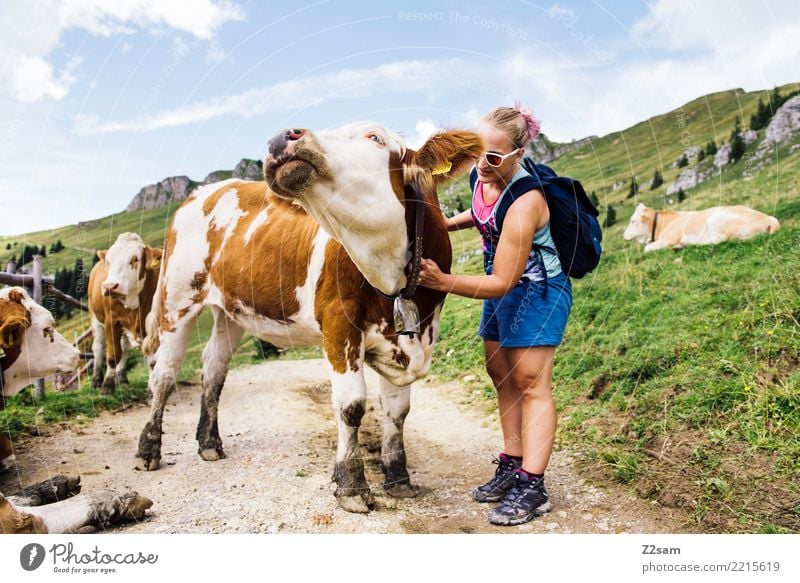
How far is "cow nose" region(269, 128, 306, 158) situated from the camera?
3.50 m

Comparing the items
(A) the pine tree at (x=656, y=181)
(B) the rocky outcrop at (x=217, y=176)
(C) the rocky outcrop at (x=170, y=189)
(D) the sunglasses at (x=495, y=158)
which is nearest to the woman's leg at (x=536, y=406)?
(D) the sunglasses at (x=495, y=158)

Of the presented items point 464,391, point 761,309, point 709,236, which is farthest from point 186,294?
point 709,236

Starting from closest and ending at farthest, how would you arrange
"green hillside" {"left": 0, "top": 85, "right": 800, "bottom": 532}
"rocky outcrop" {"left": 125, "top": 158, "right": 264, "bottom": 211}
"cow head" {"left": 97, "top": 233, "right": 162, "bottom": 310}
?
"green hillside" {"left": 0, "top": 85, "right": 800, "bottom": 532} → "rocky outcrop" {"left": 125, "top": 158, "right": 264, "bottom": 211} → "cow head" {"left": 97, "top": 233, "right": 162, "bottom": 310}

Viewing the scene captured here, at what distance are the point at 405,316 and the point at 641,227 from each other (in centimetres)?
1084

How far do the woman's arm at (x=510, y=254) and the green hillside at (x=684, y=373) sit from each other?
127 cm

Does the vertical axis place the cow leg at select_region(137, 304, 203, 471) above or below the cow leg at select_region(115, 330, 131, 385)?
above

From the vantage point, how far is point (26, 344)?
17.9 ft

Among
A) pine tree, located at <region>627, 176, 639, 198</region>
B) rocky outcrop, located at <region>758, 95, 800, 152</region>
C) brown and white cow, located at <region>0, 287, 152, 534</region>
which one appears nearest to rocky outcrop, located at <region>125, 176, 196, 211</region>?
brown and white cow, located at <region>0, 287, 152, 534</region>

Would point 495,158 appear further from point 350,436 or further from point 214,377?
point 214,377

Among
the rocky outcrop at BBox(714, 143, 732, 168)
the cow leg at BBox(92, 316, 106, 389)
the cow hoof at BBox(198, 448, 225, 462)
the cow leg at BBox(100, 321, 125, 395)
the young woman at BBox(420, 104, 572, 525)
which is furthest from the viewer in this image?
the rocky outcrop at BBox(714, 143, 732, 168)

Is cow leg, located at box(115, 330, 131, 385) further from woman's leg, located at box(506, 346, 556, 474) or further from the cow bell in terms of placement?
woman's leg, located at box(506, 346, 556, 474)

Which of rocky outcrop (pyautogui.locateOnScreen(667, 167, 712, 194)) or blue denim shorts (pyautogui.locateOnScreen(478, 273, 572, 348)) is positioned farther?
rocky outcrop (pyautogui.locateOnScreen(667, 167, 712, 194))

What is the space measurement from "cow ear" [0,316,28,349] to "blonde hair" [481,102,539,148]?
408cm
